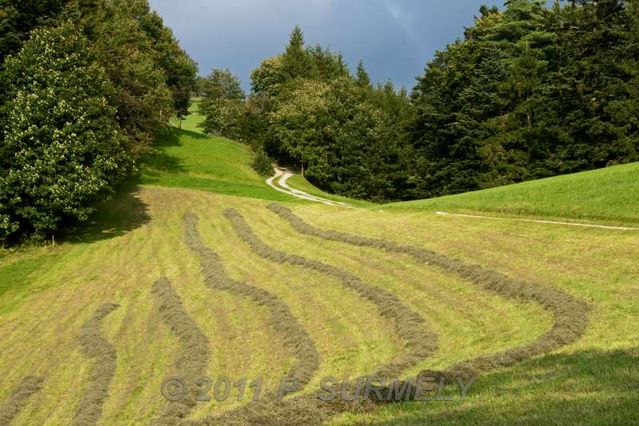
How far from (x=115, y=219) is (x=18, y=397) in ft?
99.5

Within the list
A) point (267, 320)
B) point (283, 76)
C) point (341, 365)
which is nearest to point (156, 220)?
point (267, 320)

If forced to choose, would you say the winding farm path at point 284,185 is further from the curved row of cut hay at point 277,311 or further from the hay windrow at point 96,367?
the hay windrow at point 96,367

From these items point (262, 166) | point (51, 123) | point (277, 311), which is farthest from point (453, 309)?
point (262, 166)

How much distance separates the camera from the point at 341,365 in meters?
16.6

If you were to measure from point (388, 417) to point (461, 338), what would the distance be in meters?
7.73

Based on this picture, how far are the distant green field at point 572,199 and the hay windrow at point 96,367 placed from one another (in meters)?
23.2

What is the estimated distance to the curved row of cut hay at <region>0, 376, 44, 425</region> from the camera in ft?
57.3

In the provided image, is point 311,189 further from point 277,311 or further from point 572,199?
point 277,311

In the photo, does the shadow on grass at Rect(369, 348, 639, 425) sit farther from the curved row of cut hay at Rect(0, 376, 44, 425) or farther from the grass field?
the curved row of cut hay at Rect(0, 376, 44, 425)

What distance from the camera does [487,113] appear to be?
69812 millimetres

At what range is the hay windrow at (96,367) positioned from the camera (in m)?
16.4

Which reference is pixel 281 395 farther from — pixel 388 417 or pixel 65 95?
pixel 65 95

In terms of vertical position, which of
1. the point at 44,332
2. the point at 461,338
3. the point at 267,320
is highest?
the point at 461,338

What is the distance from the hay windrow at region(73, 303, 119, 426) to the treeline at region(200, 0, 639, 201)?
1922 inches
